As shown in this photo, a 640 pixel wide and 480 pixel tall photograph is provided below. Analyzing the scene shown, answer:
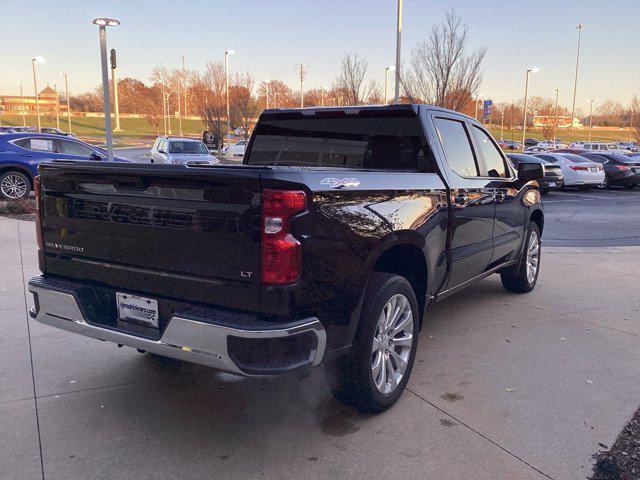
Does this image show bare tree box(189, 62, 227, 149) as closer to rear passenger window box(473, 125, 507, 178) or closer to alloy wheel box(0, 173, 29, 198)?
alloy wheel box(0, 173, 29, 198)

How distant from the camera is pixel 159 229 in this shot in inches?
122

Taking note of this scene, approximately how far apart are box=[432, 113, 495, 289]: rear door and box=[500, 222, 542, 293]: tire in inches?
47.4

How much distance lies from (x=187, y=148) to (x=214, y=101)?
14.0m

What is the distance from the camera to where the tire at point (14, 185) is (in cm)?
1409

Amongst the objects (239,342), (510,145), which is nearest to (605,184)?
(239,342)

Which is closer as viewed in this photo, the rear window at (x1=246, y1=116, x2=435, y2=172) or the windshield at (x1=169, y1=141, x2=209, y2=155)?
the rear window at (x1=246, y1=116, x2=435, y2=172)

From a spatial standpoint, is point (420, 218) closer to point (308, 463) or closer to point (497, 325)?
point (308, 463)

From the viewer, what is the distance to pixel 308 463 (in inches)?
120

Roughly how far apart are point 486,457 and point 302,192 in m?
1.72

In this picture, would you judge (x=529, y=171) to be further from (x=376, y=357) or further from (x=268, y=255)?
(x=268, y=255)

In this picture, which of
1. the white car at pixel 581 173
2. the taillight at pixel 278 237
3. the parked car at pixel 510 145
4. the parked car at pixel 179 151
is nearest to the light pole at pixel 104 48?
the parked car at pixel 179 151

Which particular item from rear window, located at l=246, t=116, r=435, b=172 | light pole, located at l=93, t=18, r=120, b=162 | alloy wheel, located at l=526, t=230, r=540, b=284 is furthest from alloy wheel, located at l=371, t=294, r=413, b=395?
light pole, located at l=93, t=18, r=120, b=162

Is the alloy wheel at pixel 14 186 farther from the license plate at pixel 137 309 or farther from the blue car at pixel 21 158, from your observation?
the license plate at pixel 137 309

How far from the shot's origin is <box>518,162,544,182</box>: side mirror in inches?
223
